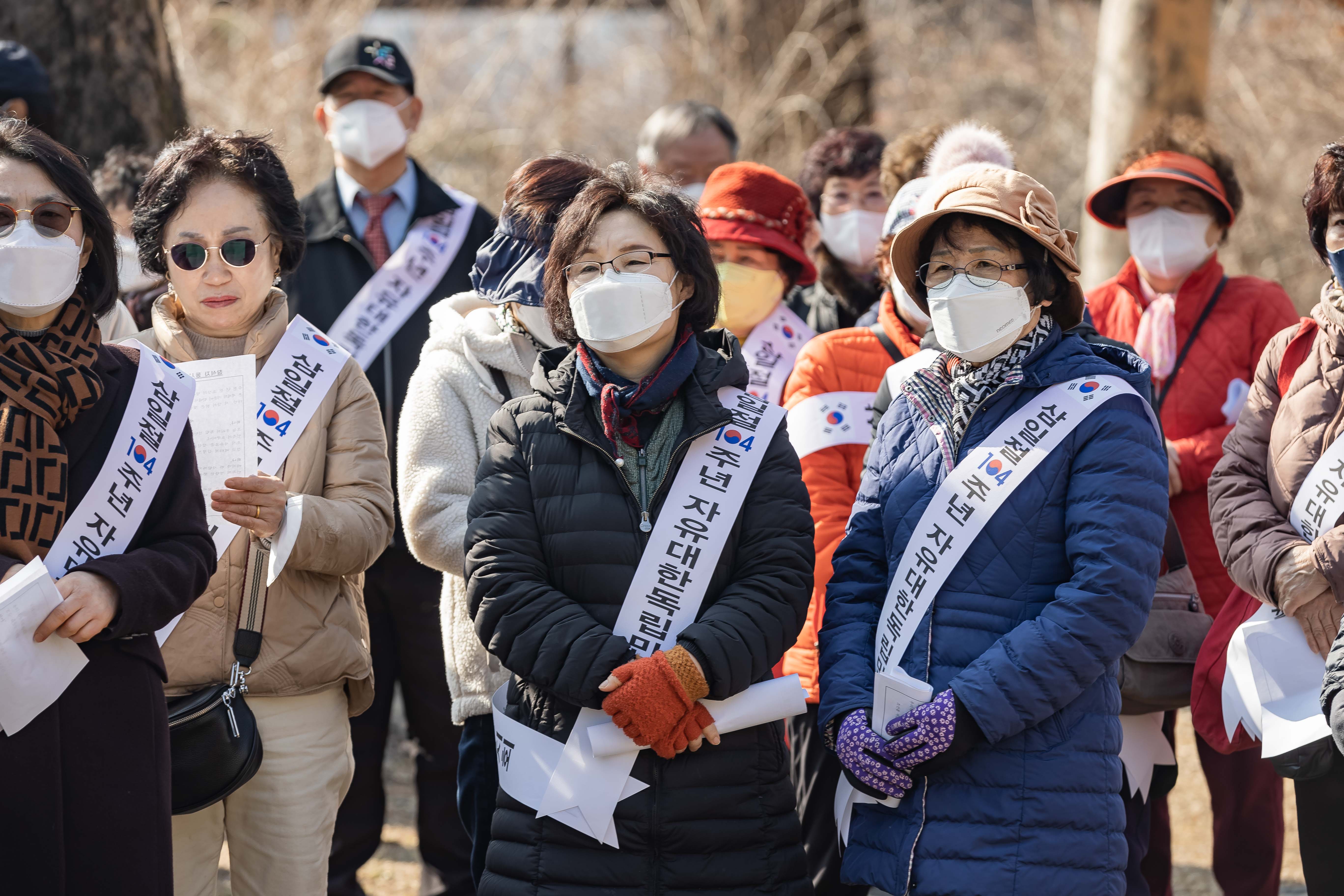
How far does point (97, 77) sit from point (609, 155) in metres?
6.20

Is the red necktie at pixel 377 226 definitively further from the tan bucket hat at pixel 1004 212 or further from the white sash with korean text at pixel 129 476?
the tan bucket hat at pixel 1004 212

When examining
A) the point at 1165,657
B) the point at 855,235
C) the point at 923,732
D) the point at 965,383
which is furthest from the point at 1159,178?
the point at 923,732

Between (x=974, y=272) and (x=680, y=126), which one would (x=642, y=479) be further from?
(x=680, y=126)

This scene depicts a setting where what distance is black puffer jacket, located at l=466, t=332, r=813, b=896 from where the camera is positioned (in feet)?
9.39

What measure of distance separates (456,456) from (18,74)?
267cm

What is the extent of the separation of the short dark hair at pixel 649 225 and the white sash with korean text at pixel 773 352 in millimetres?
1170

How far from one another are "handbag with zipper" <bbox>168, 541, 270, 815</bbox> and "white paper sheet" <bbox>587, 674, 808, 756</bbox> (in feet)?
2.64

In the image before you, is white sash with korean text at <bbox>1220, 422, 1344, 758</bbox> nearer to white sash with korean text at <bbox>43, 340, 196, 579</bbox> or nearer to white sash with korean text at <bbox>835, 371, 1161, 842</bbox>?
white sash with korean text at <bbox>835, 371, 1161, 842</bbox>

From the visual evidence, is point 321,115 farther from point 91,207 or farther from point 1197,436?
point 1197,436

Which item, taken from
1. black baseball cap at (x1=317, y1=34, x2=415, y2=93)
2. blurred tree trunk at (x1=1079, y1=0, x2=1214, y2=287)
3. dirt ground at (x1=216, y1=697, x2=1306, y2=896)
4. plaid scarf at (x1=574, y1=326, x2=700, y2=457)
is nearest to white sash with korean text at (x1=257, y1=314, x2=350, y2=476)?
plaid scarf at (x1=574, y1=326, x2=700, y2=457)

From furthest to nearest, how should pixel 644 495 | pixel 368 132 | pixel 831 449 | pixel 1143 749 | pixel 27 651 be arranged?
pixel 368 132 → pixel 831 449 → pixel 1143 749 → pixel 644 495 → pixel 27 651

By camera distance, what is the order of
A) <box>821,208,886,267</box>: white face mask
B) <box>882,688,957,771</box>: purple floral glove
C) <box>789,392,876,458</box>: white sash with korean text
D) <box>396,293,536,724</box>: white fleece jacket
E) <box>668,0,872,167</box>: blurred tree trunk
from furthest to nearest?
1. <box>668,0,872,167</box>: blurred tree trunk
2. <box>821,208,886,267</box>: white face mask
3. <box>789,392,876,458</box>: white sash with korean text
4. <box>396,293,536,724</box>: white fleece jacket
5. <box>882,688,957,771</box>: purple floral glove

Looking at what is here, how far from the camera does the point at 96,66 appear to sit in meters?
5.86

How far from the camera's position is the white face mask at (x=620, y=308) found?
3.03 m
